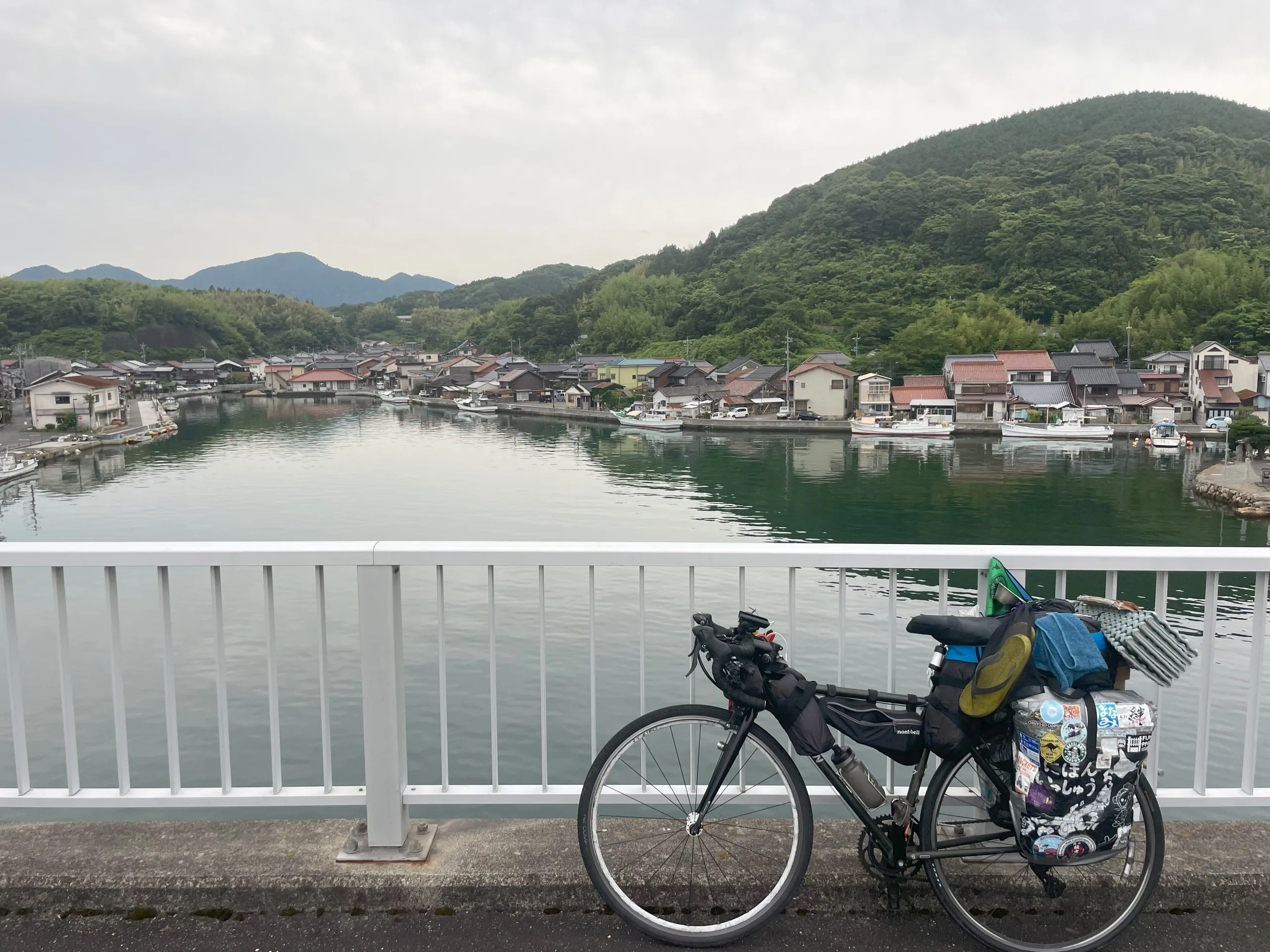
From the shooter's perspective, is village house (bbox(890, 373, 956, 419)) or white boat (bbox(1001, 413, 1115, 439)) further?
village house (bbox(890, 373, 956, 419))

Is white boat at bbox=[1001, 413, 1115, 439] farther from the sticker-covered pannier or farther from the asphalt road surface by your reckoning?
the sticker-covered pannier

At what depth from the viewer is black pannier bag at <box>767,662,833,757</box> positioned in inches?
60.6

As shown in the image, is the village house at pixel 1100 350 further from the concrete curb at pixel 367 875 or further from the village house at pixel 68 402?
the village house at pixel 68 402

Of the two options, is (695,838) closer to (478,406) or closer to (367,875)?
(367,875)

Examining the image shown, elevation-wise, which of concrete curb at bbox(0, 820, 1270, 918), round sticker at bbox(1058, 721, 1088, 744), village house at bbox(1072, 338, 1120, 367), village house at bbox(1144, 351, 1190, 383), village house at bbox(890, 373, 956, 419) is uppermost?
village house at bbox(1072, 338, 1120, 367)

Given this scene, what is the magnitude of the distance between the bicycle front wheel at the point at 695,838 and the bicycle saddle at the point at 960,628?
345 mm

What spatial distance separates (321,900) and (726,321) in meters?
63.7

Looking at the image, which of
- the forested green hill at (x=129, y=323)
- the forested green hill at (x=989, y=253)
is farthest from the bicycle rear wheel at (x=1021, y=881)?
the forested green hill at (x=129, y=323)

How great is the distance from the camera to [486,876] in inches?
68.1

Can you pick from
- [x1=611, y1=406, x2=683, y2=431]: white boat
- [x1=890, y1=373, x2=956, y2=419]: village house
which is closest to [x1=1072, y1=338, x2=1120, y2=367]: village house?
[x1=890, y1=373, x2=956, y2=419]: village house

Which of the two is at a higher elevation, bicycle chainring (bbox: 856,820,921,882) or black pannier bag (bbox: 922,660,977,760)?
black pannier bag (bbox: 922,660,977,760)

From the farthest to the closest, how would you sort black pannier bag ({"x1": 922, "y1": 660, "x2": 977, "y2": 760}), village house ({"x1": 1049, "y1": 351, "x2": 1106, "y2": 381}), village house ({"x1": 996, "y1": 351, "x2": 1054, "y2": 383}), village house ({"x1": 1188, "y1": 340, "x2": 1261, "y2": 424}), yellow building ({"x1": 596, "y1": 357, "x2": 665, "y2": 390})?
yellow building ({"x1": 596, "y1": 357, "x2": 665, "y2": 390}) < village house ({"x1": 996, "y1": 351, "x2": 1054, "y2": 383}) < village house ({"x1": 1049, "y1": 351, "x2": 1106, "y2": 381}) < village house ({"x1": 1188, "y1": 340, "x2": 1261, "y2": 424}) < black pannier bag ({"x1": 922, "y1": 660, "x2": 977, "y2": 760})

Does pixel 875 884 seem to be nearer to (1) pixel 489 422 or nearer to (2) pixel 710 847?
(2) pixel 710 847

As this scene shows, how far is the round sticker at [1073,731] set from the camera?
1415 mm
